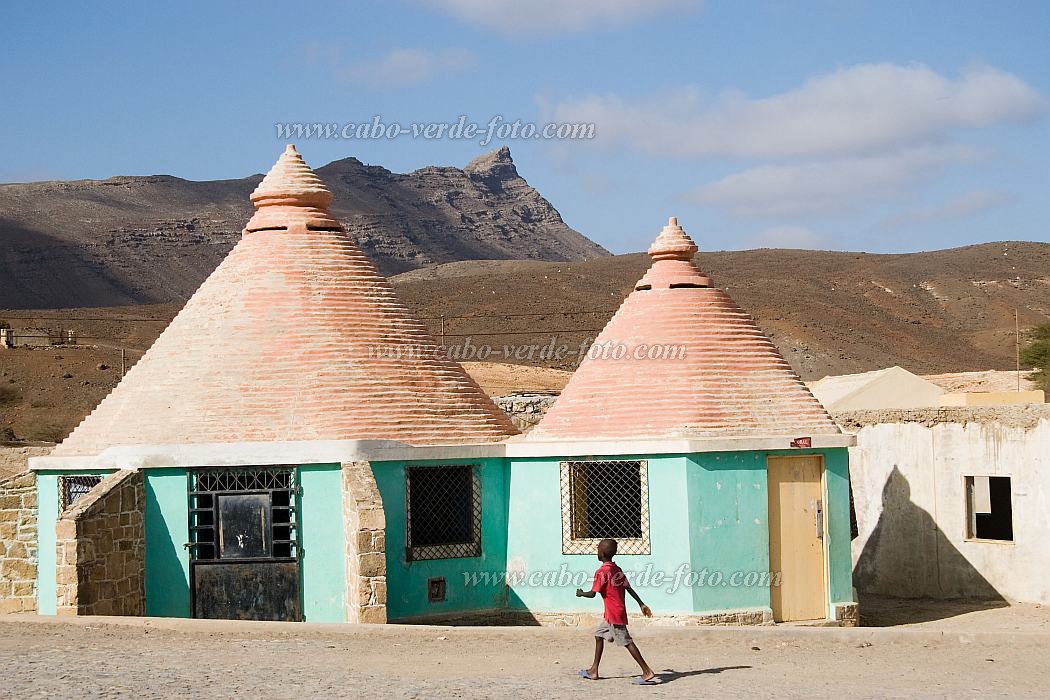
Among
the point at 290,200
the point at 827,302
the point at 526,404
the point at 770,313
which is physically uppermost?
the point at 827,302

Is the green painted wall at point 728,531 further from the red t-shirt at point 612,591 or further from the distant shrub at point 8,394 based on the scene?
the distant shrub at point 8,394

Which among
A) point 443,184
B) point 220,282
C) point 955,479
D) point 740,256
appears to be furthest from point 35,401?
point 443,184

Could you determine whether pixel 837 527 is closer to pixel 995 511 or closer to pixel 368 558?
pixel 368 558

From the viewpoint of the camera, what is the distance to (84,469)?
49.3 feet

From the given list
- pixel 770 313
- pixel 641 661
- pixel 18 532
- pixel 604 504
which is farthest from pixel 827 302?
pixel 641 661

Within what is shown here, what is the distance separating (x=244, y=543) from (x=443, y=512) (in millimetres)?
2217

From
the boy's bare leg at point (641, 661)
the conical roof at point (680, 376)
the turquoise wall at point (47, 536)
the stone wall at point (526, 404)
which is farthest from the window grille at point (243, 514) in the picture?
the stone wall at point (526, 404)

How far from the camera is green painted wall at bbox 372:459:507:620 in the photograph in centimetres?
1439

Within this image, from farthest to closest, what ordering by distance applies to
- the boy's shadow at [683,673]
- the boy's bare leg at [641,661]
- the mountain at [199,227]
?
1. the mountain at [199,227]
2. the boy's shadow at [683,673]
3. the boy's bare leg at [641,661]

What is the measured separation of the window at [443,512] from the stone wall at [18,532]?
181 inches

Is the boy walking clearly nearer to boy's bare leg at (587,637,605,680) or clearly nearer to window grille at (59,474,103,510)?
boy's bare leg at (587,637,605,680)

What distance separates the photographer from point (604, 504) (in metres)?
15.0

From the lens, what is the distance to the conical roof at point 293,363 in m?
14.7

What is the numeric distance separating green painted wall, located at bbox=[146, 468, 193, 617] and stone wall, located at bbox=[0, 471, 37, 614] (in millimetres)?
2043
